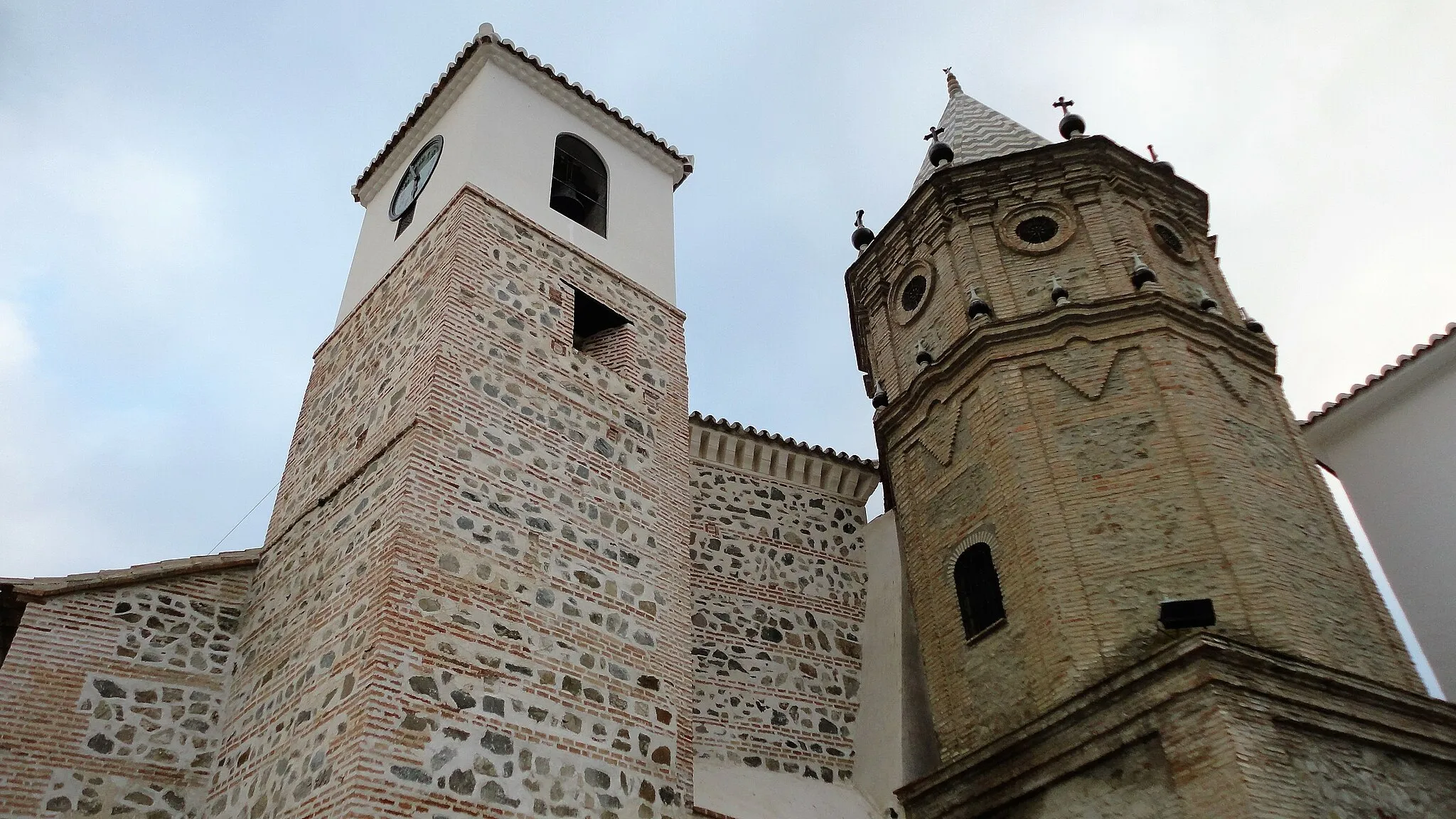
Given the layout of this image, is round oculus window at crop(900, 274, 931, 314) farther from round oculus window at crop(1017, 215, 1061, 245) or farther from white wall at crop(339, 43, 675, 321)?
white wall at crop(339, 43, 675, 321)

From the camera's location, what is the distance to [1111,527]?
816 cm

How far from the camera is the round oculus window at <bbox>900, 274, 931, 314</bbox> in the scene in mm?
10930

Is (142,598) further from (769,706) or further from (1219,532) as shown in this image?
(1219,532)

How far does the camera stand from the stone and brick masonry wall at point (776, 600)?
29.6 ft

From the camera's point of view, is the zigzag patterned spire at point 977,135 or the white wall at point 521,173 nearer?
the white wall at point 521,173

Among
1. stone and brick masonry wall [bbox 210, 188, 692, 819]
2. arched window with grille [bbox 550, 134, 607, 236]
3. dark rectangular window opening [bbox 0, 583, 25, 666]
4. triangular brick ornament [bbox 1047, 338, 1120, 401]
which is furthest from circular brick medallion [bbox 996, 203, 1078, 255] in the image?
dark rectangular window opening [bbox 0, 583, 25, 666]

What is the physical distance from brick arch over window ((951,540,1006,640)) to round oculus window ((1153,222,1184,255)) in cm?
388

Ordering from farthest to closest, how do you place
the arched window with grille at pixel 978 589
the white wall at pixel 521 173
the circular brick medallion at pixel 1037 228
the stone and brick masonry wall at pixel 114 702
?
1. the circular brick medallion at pixel 1037 228
2. the white wall at pixel 521 173
3. the arched window with grille at pixel 978 589
4. the stone and brick masonry wall at pixel 114 702

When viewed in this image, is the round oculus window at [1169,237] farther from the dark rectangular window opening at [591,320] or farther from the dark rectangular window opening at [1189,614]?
the dark rectangular window opening at [591,320]

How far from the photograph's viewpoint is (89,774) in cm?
624

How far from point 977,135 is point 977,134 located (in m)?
0.03

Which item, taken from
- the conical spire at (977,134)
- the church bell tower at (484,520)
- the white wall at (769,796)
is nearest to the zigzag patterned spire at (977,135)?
the conical spire at (977,134)

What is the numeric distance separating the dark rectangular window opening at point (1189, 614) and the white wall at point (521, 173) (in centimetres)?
495

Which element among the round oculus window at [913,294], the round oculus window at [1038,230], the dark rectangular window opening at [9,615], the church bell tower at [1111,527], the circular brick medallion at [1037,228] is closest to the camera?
the dark rectangular window opening at [9,615]
